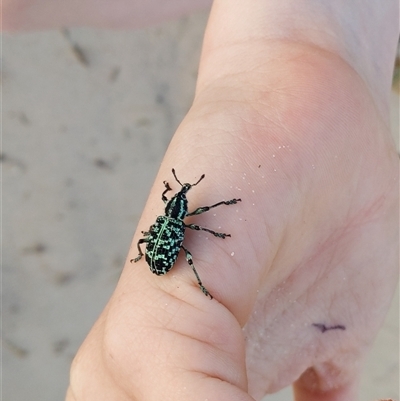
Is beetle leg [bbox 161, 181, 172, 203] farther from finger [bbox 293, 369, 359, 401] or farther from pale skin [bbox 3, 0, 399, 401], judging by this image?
finger [bbox 293, 369, 359, 401]

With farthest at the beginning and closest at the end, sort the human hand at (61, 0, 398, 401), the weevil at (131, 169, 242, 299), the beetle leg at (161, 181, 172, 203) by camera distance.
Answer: the beetle leg at (161, 181, 172, 203) → the weevil at (131, 169, 242, 299) → the human hand at (61, 0, 398, 401)

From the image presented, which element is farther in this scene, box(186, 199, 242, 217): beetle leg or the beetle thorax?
the beetle thorax

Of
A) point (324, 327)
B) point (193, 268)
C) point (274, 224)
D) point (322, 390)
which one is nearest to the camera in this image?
point (193, 268)

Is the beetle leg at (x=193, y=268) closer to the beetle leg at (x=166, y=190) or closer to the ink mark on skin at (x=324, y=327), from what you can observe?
the beetle leg at (x=166, y=190)

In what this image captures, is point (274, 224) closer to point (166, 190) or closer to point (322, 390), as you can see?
point (166, 190)

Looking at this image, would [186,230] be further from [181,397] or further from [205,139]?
[181,397]

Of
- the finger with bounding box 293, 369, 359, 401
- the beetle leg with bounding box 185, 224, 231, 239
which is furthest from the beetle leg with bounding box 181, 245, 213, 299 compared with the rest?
the finger with bounding box 293, 369, 359, 401

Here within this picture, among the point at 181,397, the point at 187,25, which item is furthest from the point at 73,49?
the point at 181,397

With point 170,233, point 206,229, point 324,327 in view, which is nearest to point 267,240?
point 206,229
